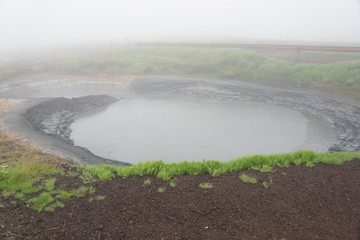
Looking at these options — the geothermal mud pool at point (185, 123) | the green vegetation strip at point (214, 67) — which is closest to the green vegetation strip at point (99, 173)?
the geothermal mud pool at point (185, 123)

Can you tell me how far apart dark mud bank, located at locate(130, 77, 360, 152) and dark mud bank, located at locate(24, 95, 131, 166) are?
6.26 meters

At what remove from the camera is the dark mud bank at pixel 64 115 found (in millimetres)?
15694

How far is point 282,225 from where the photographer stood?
22.9 feet

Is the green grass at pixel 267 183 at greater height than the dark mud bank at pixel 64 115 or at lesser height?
greater

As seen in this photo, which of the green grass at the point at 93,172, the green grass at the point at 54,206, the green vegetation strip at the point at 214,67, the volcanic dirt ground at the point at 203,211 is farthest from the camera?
the green vegetation strip at the point at 214,67

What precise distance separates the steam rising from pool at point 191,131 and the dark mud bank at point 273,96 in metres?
1.36

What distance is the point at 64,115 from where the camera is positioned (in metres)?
22.7

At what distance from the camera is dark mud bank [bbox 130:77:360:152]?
1859cm

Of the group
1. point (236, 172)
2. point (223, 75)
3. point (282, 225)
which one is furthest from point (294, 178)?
point (223, 75)

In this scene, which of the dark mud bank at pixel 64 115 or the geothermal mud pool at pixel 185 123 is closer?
the dark mud bank at pixel 64 115

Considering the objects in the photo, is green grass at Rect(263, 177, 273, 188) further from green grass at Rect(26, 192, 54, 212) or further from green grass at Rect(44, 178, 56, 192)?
green grass at Rect(44, 178, 56, 192)

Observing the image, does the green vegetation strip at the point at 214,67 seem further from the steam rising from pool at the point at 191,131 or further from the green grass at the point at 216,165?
the green grass at the point at 216,165

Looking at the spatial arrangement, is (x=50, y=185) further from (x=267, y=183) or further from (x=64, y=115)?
(x=64, y=115)

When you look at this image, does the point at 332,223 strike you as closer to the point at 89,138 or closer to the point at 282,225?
the point at 282,225
